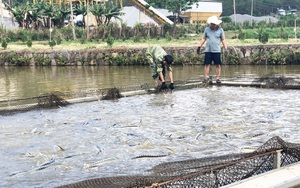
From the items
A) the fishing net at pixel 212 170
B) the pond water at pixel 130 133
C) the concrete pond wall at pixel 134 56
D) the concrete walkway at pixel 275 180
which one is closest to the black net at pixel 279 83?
the pond water at pixel 130 133

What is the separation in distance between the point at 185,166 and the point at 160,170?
0.25m

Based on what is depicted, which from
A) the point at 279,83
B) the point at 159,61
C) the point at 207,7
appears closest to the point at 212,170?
the point at 159,61

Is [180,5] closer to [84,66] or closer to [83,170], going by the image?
[84,66]

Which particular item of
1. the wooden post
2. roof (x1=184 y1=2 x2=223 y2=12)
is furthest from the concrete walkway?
roof (x1=184 y1=2 x2=223 y2=12)

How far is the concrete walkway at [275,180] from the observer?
3.94m

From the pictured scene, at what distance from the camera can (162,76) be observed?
11.4 meters

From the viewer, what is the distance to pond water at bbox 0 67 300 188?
209 inches

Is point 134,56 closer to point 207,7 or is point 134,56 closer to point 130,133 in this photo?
point 130,133

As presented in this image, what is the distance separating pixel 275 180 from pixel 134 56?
23.3 meters

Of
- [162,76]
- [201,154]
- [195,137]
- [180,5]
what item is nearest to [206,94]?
[162,76]

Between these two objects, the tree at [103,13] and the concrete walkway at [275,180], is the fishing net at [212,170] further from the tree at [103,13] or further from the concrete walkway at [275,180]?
the tree at [103,13]

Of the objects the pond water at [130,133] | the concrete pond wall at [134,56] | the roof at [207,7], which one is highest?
the roof at [207,7]

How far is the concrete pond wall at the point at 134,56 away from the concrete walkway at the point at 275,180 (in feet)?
65.8

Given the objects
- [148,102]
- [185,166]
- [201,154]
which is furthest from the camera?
[148,102]
